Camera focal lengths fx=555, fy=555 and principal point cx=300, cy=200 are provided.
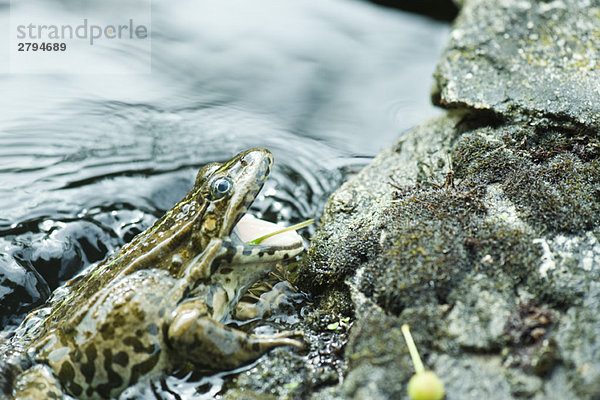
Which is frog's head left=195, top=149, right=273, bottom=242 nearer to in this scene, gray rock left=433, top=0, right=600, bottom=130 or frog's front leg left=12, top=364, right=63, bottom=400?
frog's front leg left=12, top=364, right=63, bottom=400

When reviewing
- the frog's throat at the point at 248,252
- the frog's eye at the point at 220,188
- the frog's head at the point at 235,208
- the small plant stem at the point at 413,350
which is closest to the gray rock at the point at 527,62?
the frog's head at the point at 235,208

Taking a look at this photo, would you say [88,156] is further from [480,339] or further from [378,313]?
[480,339]

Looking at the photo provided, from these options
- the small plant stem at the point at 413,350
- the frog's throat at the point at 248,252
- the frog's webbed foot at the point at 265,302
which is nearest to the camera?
the small plant stem at the point at 413,350

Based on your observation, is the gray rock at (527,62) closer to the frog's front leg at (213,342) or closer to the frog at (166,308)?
the frog at (166,308)

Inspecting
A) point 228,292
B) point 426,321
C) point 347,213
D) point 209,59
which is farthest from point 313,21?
point 426,321

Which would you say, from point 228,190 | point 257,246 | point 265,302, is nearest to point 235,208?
point 228,190

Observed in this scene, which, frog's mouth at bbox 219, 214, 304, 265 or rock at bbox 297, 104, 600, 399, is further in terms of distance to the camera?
frog's mouth at bbox 219, 214, 304, 265

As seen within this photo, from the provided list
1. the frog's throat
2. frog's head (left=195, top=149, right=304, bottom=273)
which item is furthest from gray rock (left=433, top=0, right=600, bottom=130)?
the frog's throat
